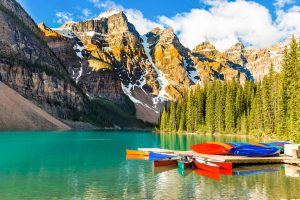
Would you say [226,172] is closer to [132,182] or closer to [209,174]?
[209,174]

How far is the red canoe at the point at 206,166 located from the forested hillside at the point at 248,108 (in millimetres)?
22025

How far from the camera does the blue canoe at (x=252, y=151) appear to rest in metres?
44.7

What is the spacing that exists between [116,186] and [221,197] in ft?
28.7

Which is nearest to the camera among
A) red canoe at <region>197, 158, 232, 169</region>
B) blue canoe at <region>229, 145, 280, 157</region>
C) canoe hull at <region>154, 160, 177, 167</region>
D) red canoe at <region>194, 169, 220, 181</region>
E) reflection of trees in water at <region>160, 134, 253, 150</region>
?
red canoe at <region>194, 169, 220, 181</region>

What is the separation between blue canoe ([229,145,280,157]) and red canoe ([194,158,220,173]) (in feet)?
19.9

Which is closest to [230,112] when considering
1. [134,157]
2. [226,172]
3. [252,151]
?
[134,157]

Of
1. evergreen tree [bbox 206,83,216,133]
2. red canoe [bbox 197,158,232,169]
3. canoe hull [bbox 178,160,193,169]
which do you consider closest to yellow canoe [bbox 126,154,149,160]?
canoe hull [bbox 178,160,193,169]

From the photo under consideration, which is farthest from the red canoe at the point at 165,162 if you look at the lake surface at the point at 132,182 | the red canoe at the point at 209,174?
the red canoe at the point at 209,174

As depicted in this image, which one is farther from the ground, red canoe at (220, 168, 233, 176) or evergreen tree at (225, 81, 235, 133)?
evergreen tree at (225, 81, 235, 133)

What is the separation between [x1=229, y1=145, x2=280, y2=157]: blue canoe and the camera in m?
44.7

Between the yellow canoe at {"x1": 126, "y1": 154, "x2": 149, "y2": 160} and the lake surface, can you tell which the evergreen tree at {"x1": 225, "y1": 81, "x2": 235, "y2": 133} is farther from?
the lake surface

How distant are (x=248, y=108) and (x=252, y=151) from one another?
80360 mm

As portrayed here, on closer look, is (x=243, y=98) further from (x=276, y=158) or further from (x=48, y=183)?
(x=48, y=183)

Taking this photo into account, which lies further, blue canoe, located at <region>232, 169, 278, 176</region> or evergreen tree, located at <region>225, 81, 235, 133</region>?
evergreen tree, located at <region>225, 81, 235, 133</region>
